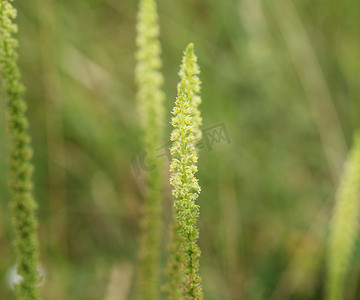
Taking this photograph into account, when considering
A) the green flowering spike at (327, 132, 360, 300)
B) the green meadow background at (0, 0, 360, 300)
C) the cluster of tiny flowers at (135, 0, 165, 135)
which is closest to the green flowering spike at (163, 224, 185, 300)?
the cluster of tiny flowers at (135, 0, 165, 135)

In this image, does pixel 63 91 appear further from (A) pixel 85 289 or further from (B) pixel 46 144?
(A) pixel 85 289

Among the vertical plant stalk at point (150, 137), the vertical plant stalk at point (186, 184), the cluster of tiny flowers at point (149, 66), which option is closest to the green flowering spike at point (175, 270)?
the vertical plant stalk at point (186, 184)

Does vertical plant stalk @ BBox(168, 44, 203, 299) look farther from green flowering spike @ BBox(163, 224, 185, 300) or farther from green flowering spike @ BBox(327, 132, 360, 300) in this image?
green flowering spike @ BBox(327, 132, 360, 300)

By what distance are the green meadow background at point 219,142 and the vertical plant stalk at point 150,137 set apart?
119 centimetres

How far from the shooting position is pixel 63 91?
16.4ft

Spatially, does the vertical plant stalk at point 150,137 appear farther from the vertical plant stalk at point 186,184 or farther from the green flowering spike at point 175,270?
the vertical plant stalk at point 186,184

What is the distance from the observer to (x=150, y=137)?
312 centimetres

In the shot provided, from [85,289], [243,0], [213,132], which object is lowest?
[85,289]

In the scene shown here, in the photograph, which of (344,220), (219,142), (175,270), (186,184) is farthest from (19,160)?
(219,142)

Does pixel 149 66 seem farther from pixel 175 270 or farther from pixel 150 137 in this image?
pixel 175 270

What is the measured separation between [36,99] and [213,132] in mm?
2314

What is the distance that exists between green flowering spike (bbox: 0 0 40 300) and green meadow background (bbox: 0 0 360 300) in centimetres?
176

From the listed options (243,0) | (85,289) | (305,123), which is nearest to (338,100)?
(305,123)

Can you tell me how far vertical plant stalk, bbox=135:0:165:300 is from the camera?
2953 millimetres
